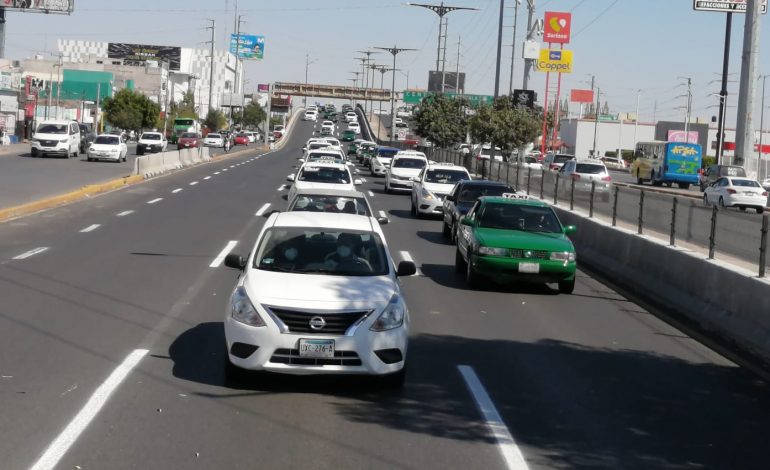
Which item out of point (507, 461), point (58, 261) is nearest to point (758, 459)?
point (507, 461)

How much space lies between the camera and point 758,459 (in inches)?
287

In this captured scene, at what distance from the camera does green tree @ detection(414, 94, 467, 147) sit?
74750mm

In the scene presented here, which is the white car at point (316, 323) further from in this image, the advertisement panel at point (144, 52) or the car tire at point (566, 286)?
the advertisement panel at point (144, 52)

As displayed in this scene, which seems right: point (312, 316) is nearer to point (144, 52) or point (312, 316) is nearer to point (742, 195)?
point (742, 195)

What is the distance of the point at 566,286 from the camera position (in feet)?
52.4

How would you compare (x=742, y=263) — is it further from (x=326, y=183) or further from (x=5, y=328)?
(x=326, y=183)

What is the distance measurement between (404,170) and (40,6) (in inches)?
2298

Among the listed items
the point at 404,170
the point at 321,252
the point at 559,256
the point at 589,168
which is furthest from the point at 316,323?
the point at 589,168

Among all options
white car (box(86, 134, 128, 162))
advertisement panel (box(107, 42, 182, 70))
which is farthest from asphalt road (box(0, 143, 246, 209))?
advertisement panel (box(107, 42, 182, 70))

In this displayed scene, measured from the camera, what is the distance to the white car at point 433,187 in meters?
29.3

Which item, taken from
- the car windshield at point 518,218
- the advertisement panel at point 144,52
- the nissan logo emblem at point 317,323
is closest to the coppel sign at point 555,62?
the car windshield at point 518,218

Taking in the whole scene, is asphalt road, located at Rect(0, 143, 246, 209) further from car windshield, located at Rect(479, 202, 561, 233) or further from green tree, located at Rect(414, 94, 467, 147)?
green tree, located at Rect(414, 94, 467, 147)

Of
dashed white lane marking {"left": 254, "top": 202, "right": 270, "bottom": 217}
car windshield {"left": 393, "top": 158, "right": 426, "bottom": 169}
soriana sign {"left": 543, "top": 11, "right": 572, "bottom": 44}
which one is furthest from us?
soriana sign {"left": 543, "top": 11, "right": 572, "bottom": 44}

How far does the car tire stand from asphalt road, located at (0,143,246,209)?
16312mm
